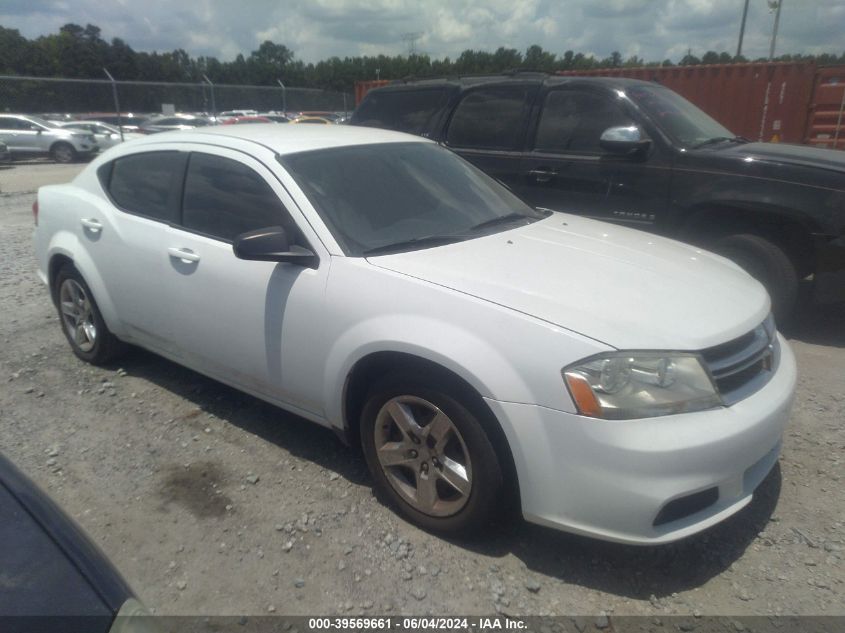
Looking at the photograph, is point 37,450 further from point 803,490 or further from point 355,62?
point 355,62

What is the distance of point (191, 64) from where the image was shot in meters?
78.2

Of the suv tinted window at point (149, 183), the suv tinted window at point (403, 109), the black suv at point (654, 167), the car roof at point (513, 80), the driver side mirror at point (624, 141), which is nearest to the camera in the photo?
the suv tinted window at point (149, 183)

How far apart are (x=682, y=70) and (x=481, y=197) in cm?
1154

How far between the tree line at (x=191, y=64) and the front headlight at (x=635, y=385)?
53183 millimetres

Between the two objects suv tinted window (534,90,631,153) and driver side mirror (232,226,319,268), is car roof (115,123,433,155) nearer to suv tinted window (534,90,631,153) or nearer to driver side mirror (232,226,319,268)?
driver side mirror (232,226,319,268)

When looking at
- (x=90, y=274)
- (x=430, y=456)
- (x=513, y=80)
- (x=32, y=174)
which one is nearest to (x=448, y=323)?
(x=430, y=456)

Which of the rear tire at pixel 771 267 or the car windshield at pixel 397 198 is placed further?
the rear tire at pixel 771 267

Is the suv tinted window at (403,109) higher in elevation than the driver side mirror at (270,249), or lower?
higher

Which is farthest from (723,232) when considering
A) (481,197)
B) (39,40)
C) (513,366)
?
(39,40)

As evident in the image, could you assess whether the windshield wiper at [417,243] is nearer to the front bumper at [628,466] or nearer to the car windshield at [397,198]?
the car windshield at [397,198]

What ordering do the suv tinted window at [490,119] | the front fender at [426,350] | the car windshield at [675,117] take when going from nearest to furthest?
the front fender at [426,350] < the car windshield at [675,117] < the suv tinted window at [490,119]

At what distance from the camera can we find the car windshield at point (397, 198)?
328 cm

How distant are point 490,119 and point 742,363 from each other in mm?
4139

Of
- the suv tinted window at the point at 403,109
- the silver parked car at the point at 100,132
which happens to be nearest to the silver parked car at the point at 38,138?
the silver parked car at the point at 100,132
